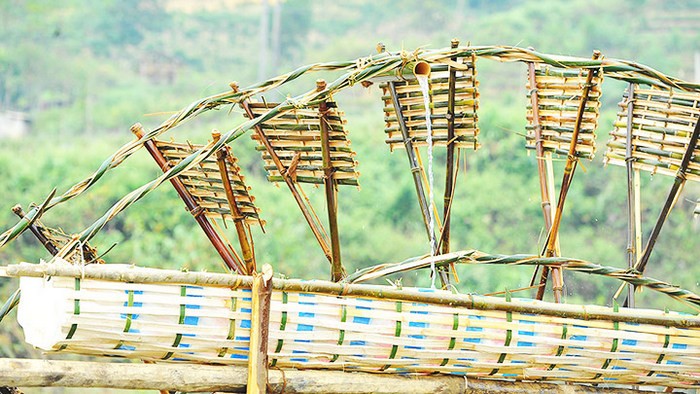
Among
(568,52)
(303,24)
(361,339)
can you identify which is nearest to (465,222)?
(568,52)

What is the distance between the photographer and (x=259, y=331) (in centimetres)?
222

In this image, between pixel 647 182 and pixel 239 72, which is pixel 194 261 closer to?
pixel 647 182

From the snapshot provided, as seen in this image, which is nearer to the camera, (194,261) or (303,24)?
(194,261)

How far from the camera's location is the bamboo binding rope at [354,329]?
210 cm

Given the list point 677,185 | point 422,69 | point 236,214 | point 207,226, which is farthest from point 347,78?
point 677,185

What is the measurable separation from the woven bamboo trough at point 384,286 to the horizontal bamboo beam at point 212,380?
0.09 ft

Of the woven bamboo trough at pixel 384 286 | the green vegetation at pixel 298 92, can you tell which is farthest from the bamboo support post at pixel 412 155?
the green vegetation at pixel 298 92

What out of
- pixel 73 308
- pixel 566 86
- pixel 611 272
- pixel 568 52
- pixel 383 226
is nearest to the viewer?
pixel 73 308

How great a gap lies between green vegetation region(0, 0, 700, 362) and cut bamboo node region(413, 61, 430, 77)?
6153mm

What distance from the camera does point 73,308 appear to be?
2.07 meters

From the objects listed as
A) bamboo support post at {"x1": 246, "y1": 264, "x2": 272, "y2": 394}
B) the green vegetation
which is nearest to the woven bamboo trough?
bamboo support post at {"x1": 246, "y1": 264, "x2": 272, "y2": 394}

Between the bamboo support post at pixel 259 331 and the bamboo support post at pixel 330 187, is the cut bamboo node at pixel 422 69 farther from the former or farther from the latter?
the bamboo support post at pixel 259 331

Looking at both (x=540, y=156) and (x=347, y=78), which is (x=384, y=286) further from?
(x=540, y=156)

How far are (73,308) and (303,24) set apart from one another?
16.1 meters
